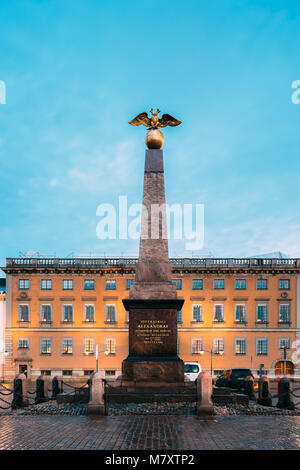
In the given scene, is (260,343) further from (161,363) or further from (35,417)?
(35,417)

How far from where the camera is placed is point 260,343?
45.8 m

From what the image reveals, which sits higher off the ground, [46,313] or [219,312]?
[219,312]

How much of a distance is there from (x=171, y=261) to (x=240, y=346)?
37.1 ft

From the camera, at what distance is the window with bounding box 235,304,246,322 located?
151ft

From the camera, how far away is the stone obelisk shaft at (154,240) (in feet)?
56.2

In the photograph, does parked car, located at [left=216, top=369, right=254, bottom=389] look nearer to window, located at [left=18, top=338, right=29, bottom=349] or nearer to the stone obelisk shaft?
the stone obelisk shaft

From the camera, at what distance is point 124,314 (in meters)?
46.3

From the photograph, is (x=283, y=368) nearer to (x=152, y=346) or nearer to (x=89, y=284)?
(x=89, y=284)

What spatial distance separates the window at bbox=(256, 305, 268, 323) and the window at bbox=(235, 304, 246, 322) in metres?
1.37

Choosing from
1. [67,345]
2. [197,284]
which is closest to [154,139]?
[197,284]

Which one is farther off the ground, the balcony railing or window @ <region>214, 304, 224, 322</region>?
the balcony railing

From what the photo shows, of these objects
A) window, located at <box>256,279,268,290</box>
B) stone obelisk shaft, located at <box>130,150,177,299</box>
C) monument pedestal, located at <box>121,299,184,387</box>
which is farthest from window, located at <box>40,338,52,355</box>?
monument pedestal, located at <box>121,299,184,387</box>

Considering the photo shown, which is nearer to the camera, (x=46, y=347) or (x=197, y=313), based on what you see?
(x=46, y=347)

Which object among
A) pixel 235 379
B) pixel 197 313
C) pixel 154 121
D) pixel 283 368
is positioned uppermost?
pixel 154 121
